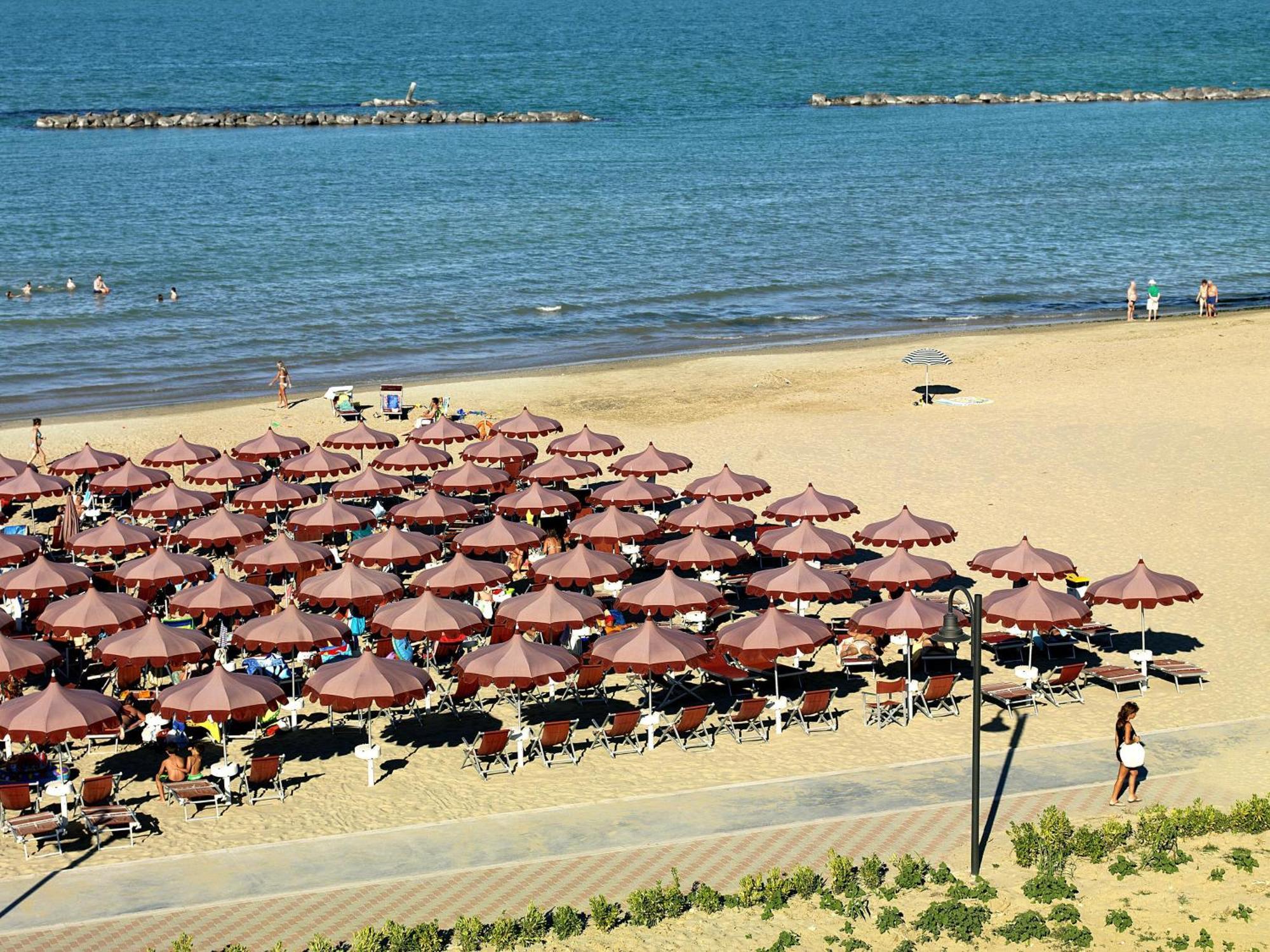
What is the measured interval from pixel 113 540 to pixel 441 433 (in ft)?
24.4

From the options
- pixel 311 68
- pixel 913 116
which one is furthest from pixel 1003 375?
pixel 311 68

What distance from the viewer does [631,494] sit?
26906 mm

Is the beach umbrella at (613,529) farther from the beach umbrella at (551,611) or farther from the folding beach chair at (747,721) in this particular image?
the folding beach chair at (747,721)

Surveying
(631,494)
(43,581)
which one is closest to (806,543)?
(631,494)

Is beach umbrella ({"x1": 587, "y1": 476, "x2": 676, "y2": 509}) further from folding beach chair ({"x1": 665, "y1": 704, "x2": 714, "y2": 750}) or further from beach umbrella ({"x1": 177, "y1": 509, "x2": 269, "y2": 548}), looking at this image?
folding beach chair ({"x1": 665, "y1": 704, "x2": 714, "y2": 750})

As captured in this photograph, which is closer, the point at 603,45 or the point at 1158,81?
the point at 1158,81

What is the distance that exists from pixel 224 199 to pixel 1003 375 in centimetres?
4986

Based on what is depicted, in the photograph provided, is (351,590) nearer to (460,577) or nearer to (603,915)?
(460,577)

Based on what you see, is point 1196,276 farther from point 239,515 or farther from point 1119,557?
point 239,515

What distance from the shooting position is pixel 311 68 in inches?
5925

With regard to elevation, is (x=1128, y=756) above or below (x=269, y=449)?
below

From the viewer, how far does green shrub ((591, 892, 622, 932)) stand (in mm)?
14352

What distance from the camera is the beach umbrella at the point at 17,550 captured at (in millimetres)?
24500

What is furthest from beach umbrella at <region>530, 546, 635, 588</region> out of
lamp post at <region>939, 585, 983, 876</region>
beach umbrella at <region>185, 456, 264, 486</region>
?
lamp post at <region>939, 585, 983, 876</region>
